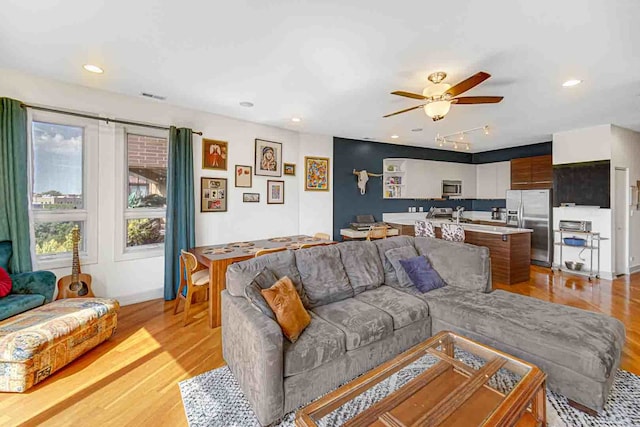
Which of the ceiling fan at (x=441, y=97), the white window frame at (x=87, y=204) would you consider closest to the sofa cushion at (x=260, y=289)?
the ceiling fan at (x=441, y=97)

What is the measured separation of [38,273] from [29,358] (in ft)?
3.71

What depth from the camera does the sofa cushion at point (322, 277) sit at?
2.54 meters

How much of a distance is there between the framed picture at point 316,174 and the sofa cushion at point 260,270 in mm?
2875

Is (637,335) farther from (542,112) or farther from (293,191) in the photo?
(293,191)

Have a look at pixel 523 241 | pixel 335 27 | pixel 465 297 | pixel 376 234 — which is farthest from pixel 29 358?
pixel 523 241

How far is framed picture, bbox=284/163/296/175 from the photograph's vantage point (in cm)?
512

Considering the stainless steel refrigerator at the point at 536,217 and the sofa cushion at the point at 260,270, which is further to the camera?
the stainless steel refrigerator at the point at 536,217

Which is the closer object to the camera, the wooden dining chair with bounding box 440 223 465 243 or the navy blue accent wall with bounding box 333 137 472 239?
the wooden dining chair with bounding box 440 223 465 243

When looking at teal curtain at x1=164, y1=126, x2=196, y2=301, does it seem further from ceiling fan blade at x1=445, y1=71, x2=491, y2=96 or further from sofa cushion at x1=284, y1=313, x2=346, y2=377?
ceiling fan blade at x1=445, y1=71, x2=491, y2=96

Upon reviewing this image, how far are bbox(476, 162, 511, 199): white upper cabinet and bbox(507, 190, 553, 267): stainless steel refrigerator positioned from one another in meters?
0.67

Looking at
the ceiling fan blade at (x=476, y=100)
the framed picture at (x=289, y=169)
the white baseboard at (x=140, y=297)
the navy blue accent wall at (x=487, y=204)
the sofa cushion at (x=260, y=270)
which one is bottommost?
the white baseboard at (x=140, y=297)

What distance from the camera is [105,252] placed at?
11.6 feet

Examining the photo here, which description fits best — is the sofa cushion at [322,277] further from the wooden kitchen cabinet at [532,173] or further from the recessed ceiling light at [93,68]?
the wooden kitchen cabinet at [532,173]

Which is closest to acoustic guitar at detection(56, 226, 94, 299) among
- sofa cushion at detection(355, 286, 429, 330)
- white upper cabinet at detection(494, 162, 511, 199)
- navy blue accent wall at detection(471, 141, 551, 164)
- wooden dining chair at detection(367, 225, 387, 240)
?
sofa cushion at detection(355, 286, 429, 330)
